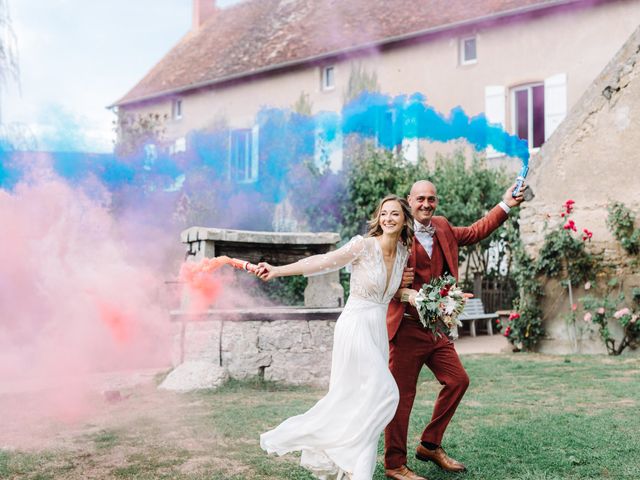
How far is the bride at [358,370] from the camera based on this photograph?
183 inches

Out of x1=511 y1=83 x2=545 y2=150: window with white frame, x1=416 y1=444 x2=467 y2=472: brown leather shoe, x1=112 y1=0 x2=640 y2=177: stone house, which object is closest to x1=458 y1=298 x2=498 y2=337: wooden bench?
x1=112 y1=0 x2=640 y2=177: stone house

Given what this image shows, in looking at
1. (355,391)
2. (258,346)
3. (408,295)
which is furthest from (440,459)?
(258,346)

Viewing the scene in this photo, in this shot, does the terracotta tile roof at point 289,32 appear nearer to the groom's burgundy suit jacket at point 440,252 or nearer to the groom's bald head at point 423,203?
the groom's burgundy suit jacket at point 440,252

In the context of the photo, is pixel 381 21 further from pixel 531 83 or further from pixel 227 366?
pixel 227 366

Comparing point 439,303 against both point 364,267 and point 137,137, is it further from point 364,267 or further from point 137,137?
point 137,137

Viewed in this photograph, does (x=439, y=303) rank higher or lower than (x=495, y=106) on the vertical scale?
lower

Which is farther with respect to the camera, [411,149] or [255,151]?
[255,151]

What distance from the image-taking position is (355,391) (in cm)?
477

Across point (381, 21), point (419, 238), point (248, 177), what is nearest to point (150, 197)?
point (248, 177)

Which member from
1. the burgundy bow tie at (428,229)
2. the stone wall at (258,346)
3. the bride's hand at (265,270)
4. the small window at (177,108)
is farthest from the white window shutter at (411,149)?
the bride's hand at (265,270)

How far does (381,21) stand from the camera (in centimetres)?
1859

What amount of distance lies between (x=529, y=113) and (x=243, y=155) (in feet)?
25.6

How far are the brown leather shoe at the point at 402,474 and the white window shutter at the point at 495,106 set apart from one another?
487 inches

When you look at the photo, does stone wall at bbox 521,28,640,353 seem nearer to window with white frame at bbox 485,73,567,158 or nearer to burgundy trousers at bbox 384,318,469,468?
window with white frame at bbox 485,73,567,158
